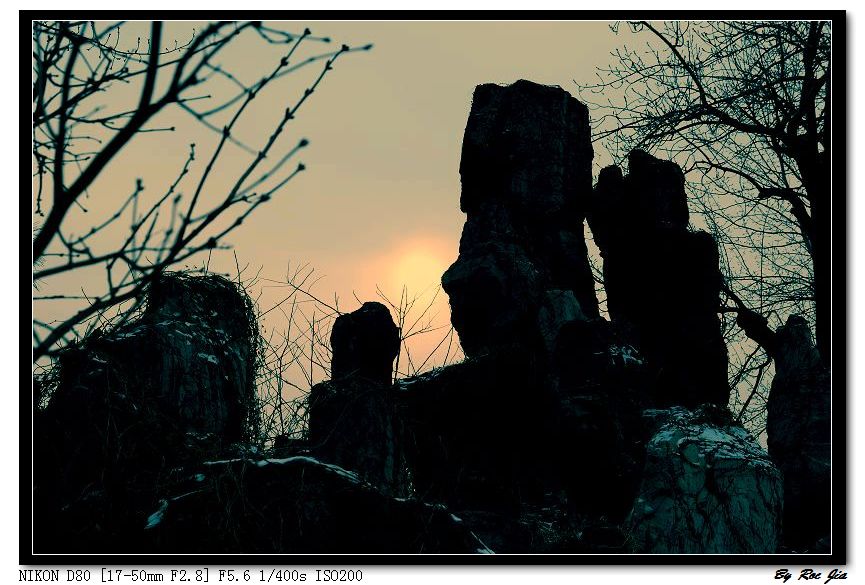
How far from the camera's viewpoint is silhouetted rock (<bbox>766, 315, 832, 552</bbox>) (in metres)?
8.52

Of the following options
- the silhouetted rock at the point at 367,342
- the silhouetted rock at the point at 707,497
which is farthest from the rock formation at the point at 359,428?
the silhouetted rock at the point at 707,497

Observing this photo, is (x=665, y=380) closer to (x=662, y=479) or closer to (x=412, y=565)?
(x=662, y=479)

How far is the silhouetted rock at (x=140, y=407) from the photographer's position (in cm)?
412

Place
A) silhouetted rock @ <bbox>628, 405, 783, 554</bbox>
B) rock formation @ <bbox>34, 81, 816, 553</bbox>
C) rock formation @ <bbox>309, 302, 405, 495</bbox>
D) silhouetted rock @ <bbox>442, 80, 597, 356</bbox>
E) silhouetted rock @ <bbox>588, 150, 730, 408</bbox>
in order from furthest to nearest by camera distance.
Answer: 1. silhouetted rock @ <bbox>588, 150, 730, 408</bbox>
2. silhouetted rock @ <bbox>442, 80, 597, 356</bbox>
3. silhouetted rock @ <bbox>628, 405, 783, 554</bbox>
4. rock formation @ <bbox>309, 302, 405, 495</bbox>
5. rock formation @ <bbox>34, 81, 816, 553</bbox>

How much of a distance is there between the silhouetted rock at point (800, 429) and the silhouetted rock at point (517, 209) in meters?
2.83

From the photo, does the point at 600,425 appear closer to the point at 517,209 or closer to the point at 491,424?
the point at 491,424

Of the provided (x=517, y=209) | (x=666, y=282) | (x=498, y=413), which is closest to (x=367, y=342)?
(x=498, y=413)

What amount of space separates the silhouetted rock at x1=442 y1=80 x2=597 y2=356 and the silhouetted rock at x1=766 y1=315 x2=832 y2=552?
2.83 meters

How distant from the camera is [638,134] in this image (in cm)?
945

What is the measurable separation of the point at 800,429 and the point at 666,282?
118 inches

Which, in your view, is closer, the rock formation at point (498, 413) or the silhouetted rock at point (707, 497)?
the rock formation at point (498, 413)

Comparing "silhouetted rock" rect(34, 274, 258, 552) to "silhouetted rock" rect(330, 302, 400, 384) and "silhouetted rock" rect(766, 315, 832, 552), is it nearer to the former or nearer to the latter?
"silhouetted rock" rect(330, 302, 400, 384)

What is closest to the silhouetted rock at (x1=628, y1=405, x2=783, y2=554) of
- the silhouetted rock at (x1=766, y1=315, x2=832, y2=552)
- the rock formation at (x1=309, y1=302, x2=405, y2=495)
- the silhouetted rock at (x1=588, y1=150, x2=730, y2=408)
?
the rock formation at (x1=309, y1=302, x2=405, y2=495)

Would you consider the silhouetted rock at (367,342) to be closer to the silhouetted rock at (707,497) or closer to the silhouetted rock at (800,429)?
the silhouetted rock at (707,497)
